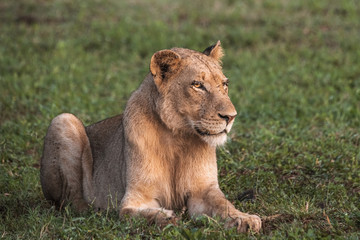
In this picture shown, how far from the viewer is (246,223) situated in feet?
13.3

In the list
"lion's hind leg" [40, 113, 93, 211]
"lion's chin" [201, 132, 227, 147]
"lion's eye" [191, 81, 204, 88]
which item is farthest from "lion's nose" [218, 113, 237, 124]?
"lion's hind leg" [40, 113, 93, 211]

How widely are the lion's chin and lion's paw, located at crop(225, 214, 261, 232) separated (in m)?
0.56

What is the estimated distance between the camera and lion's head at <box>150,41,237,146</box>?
4320mm

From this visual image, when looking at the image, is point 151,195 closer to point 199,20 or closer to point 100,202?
point 100,202

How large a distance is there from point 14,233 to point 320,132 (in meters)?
3.71

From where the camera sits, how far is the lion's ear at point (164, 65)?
4.49 meters

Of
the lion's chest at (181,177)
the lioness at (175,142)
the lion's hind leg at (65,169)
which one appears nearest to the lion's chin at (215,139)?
the lioness at (175,142)

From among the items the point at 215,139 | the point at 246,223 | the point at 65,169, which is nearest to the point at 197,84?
the point at 215,139

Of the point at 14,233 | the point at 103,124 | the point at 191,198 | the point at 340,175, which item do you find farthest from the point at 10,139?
the point at 340,175

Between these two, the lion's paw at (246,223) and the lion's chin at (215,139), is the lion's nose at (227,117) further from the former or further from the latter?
the lion's paw at (246,223)

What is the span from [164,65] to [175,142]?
1.85ft

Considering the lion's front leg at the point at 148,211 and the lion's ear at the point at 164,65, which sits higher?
the lion's ear at the point at 164,65

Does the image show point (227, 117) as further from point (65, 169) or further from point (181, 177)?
point (65, 169)

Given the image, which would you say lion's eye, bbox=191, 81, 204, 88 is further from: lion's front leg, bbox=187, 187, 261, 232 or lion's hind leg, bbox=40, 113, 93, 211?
lion's hind leg, bbox=40, 113, 93, 211
